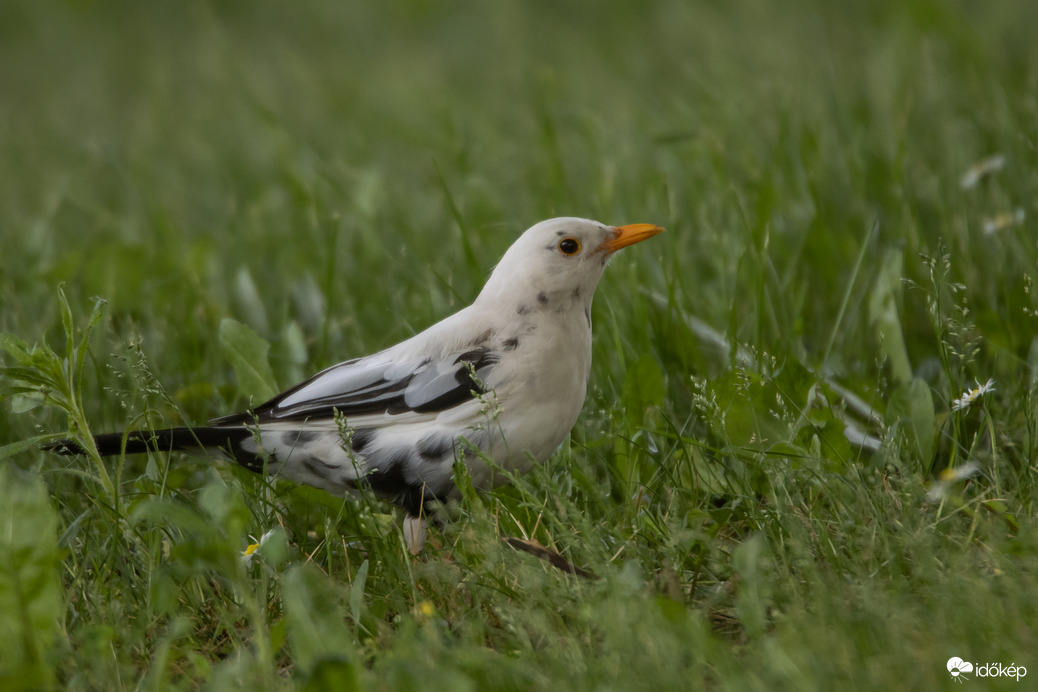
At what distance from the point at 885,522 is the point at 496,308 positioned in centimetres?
127

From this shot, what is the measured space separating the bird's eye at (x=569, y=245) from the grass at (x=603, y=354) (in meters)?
0.44

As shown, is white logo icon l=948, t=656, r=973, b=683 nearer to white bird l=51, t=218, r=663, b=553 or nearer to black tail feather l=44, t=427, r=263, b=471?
white bird l=51, t=218, r=663, b=553

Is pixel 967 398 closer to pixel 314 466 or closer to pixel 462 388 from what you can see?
pixel 462 388

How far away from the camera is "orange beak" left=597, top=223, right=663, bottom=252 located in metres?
3.27

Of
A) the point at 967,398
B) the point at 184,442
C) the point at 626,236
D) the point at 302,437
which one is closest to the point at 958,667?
the point at 967,398

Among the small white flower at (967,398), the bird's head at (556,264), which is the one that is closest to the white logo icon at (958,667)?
the small white flower at (967,398)

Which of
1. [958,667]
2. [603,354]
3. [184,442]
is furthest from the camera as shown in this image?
[603,354]

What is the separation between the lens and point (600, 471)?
331cm

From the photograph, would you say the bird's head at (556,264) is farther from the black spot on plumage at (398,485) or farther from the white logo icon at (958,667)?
the white logo icon at (958,667)

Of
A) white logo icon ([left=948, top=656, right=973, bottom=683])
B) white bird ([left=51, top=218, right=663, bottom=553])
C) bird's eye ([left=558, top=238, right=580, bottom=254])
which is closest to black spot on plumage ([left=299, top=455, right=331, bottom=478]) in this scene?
white bird ([left=51, top=218, right=663, bottom=553])

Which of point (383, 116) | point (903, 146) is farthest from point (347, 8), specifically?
point (903, 146)

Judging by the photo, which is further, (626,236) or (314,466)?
(626,236)

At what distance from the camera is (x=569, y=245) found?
318 cm

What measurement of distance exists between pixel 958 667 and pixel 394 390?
1.69 m
